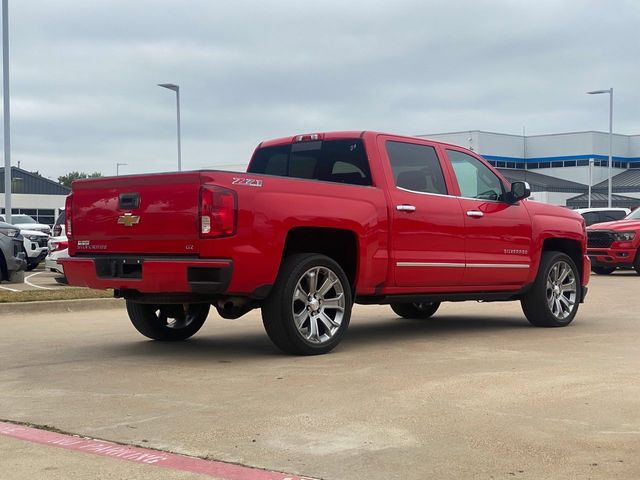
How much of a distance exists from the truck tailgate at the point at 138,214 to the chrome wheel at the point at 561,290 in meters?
4.72

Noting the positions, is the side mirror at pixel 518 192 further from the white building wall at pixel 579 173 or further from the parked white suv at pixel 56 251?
the white building wall at pixel 579 173

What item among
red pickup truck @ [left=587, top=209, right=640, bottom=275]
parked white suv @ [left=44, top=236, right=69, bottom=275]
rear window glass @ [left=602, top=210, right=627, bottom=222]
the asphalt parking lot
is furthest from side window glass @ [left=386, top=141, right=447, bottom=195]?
rear window glass @ [left=602, top=210, right=627, bottom=222]

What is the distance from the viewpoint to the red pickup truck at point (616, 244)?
2055cm

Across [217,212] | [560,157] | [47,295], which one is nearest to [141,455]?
[217,212]

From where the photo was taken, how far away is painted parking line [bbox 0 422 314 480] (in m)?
4.16

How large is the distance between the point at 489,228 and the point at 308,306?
2.60 meters

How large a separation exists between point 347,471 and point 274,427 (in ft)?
3.08

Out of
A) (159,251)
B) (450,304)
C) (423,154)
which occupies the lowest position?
(450,304)

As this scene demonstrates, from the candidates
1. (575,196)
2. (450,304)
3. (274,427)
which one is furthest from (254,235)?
(575,196)

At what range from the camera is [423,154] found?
29.7ft

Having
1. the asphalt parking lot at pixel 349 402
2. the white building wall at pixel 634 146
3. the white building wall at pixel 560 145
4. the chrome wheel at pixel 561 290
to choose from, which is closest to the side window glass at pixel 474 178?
the chrome wheel at pixel 561 290

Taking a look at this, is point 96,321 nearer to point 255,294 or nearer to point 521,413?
point 255,294

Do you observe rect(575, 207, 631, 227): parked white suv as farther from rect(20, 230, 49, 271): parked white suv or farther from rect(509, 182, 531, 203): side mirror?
rect(509, 182, 531, 203): side mirror

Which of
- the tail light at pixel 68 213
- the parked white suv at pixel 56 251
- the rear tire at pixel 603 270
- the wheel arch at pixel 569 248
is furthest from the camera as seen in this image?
the rear tire at pixel 603 270
